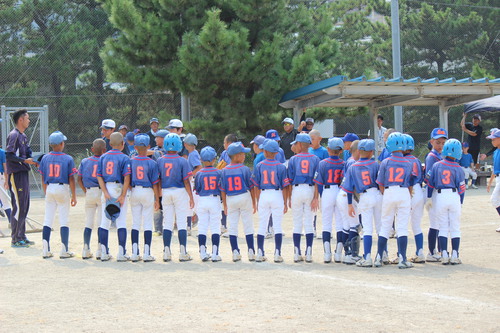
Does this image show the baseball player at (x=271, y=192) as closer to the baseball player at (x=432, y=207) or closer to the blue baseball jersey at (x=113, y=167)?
the blue baseball jersey at (x=113, y=167)

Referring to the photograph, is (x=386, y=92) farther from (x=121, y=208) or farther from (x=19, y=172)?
(x=19, y=172)

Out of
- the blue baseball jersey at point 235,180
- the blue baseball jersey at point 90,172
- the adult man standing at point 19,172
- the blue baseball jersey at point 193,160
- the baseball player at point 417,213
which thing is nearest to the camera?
the baseball player at point 417,213

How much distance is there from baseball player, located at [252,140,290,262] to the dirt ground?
1.14 feet

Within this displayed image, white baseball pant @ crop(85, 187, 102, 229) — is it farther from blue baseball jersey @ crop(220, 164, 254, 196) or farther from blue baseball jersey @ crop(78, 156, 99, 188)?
blue baseball jersey @ crop(220, 164, 254, 196)

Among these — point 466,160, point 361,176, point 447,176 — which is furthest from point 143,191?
point 466,160

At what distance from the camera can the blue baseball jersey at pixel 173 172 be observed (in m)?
9.29

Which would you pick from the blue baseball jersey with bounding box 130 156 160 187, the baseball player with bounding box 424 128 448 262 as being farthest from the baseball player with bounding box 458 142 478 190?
the blue baseball jersey with bounding box 130 156 160 187

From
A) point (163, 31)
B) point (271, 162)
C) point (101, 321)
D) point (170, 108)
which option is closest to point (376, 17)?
point (170, 108)

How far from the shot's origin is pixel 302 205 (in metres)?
9.30

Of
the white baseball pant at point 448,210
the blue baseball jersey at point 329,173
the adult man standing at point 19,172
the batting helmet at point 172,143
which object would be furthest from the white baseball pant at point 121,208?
the white baseball pant at point 448,210

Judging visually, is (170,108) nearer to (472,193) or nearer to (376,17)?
(472,193)

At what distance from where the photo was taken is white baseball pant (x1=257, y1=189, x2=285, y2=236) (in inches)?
360

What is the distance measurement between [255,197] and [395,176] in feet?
6.57

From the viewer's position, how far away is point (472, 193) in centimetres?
1862
